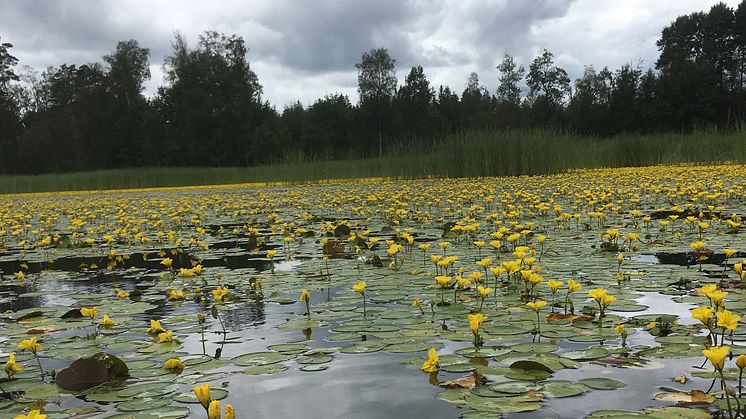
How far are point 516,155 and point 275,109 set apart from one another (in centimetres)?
3639

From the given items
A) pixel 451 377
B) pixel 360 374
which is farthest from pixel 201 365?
pixel 451 377

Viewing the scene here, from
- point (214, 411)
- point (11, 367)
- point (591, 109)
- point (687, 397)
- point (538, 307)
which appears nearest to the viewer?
point (214, 411)

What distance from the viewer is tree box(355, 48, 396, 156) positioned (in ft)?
152

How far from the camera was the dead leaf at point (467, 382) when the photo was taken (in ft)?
5.64

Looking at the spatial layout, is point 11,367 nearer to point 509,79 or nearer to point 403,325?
point 403,325

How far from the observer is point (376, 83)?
46625 mm

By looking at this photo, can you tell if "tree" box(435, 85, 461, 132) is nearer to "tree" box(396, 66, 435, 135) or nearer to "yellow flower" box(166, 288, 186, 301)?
"tree" box(396, 66, 435, 135)

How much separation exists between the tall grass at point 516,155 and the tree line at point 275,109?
879 inches

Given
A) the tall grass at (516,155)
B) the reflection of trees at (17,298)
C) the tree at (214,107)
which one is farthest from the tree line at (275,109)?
the reflection of trees at (17,298)

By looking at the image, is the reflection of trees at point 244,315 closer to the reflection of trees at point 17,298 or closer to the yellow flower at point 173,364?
the yellow flower at point 173,364

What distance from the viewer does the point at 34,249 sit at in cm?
615

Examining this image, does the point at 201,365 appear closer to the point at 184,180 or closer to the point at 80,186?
the point at 184,180

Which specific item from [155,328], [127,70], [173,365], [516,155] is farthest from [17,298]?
[127,70]

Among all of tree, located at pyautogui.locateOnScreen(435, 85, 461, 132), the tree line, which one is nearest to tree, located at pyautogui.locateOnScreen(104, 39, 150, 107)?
the tree line
